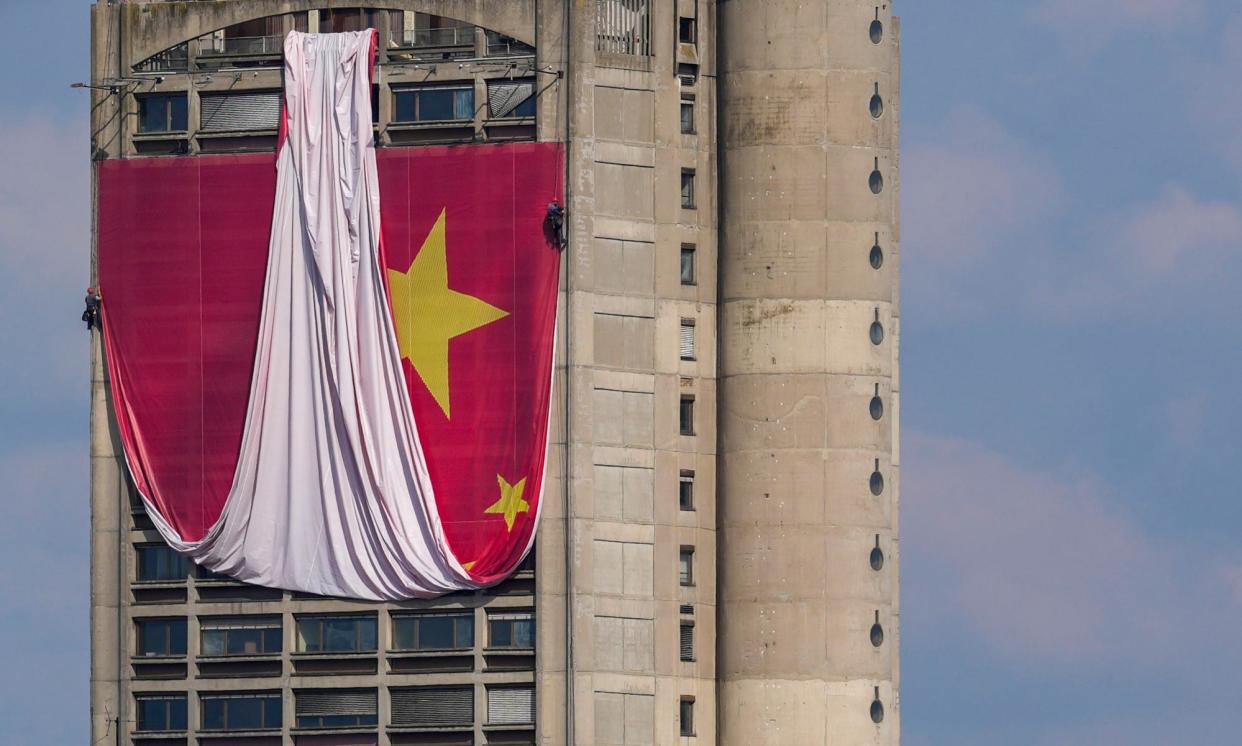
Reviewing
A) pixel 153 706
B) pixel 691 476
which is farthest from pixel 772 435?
pixel 153 706

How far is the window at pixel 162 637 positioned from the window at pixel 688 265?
25505 mm

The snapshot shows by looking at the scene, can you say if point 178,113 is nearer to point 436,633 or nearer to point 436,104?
point 436,104

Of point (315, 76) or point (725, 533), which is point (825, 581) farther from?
point (315, 76)

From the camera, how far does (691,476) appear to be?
547ft

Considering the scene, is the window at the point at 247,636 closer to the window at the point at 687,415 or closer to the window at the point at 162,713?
the window at the point at 162,713

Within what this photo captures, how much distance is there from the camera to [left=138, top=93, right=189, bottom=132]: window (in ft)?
550

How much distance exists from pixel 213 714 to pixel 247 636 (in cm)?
359

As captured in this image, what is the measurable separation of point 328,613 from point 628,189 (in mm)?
21644

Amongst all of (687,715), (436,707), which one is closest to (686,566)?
(687,715)

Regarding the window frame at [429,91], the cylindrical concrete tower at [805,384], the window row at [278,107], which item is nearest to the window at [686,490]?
the cylindrical concrete tower at [805,384]

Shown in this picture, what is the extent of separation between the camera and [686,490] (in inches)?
6565

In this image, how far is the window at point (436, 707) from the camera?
162 meters

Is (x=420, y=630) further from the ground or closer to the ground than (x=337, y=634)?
further from the ground

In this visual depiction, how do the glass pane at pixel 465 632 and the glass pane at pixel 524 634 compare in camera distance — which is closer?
the glass pane at pixel 524 634
